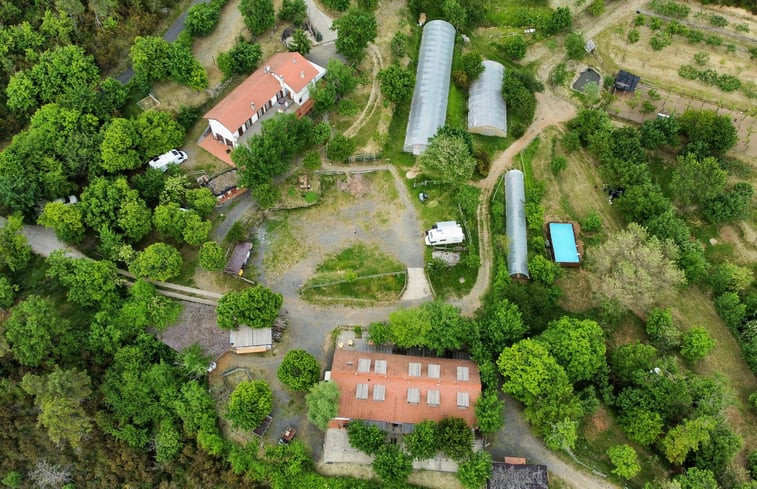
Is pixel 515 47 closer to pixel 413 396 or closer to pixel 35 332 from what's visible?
pixel 413 396

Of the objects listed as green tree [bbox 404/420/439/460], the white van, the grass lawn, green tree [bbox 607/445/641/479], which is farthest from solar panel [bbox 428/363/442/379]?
the white van

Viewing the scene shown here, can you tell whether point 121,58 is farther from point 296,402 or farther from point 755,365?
point 755,365

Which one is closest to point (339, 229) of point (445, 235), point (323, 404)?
point (445, 235)

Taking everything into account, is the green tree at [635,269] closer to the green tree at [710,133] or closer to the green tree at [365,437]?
the green tree at [710,133]

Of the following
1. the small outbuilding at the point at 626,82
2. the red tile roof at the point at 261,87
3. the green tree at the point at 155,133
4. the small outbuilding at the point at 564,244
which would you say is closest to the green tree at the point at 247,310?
the red tile roof at the point at 261,87

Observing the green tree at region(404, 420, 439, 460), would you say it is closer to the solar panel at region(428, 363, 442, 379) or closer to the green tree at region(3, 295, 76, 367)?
the solar panel at region(428, 363, 442, 379)
